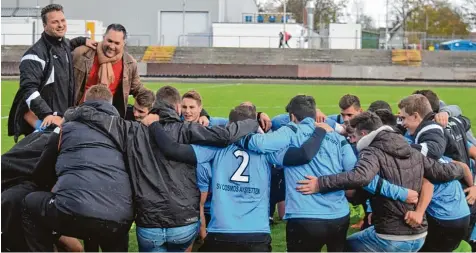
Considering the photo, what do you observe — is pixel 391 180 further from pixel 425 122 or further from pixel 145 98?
pixel 145 98

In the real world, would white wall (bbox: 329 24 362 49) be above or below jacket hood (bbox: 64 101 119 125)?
above

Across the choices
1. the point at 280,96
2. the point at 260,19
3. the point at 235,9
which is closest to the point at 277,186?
the point at 280,96

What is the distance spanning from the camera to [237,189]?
241 inches

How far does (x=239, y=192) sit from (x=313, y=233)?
2.16 ft

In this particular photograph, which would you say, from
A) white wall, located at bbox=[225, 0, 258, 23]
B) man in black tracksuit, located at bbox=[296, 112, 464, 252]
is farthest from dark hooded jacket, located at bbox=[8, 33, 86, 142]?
white wall, located at bbox=[225, 0, 258, 23]

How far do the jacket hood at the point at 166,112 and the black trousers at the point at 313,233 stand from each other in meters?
1.23

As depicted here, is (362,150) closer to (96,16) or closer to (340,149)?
(340,149)

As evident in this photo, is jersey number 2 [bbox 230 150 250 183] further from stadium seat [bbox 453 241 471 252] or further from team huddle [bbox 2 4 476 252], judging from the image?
stadium seat [bbox 453 241 471 252]

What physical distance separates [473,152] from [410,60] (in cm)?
4070

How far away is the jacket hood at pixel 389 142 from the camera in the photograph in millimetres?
6172

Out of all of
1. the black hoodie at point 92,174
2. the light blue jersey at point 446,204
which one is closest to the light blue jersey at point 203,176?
the black hoodie at point 92,174

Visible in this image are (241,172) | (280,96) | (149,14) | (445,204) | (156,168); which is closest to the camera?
(156,168)

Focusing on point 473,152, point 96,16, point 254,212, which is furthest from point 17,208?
→ point 96,16

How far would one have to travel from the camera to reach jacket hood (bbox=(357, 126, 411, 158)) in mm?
6172
